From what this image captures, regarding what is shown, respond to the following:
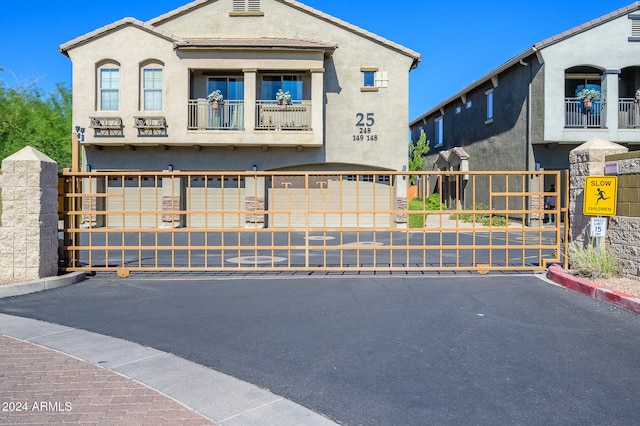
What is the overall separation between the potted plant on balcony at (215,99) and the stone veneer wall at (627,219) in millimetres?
17073

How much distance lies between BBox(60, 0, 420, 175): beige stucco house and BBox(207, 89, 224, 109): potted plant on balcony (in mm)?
170

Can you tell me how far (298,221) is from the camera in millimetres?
23562

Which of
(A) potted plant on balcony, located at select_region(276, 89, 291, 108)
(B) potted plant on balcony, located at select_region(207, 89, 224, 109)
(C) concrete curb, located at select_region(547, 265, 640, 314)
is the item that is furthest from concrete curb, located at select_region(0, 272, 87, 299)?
(A) potted plant on balcony, located at select_region(276, 89, 291, 108)

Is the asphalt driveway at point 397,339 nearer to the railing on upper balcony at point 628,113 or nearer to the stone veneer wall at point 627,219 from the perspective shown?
the stone veneer wall at point 627,219

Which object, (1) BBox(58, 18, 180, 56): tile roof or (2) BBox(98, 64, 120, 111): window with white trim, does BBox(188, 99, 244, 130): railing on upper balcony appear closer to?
(1) BBox(58, 18, 180, 56): tile roof

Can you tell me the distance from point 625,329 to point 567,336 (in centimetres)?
89

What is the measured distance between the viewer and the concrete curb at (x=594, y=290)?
716 cm

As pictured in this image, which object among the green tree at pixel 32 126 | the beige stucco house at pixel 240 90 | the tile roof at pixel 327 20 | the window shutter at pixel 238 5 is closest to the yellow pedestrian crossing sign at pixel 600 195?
the beige stucco house at pixel 240 90

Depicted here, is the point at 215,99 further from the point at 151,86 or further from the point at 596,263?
the point at 596,263

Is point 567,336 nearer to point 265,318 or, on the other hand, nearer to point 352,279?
point 265,318

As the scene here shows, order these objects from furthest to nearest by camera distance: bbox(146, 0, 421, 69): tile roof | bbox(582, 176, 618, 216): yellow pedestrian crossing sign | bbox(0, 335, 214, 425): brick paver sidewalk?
bbox(146, 0, 421, 69): tile roof
bbox(582, 176, 618, 216): yellow pedestrian crossing sign
bbox(0, 335, 214, 425): brick paver sidewalk

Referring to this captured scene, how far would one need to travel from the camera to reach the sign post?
9.16 m

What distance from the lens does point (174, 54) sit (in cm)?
2261

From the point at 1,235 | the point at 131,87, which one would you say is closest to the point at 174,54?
the point at 131,87
